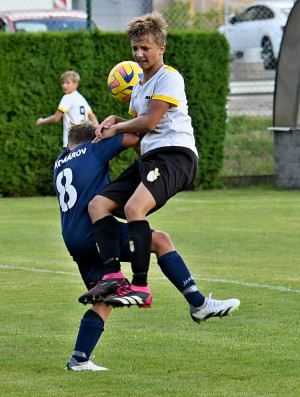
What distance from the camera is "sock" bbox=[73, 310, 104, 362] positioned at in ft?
19.4

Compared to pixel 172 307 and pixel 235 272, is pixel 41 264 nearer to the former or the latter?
pixel 235 272

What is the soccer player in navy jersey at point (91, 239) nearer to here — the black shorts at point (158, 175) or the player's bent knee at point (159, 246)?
the player's bent knee at point (159, 246)

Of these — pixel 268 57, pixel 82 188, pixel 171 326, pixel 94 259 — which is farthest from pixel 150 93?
pixel 268 57

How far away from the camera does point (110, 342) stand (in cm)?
684

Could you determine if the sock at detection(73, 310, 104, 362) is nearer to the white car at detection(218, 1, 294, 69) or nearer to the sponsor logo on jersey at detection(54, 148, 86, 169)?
the sponsor logo on jersey at detection(54, 148, 86, 169)

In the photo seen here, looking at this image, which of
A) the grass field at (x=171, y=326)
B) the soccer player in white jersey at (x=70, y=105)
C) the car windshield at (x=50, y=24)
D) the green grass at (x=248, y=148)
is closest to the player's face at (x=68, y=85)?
the soccer player in white jersey at (x=70, y=105)

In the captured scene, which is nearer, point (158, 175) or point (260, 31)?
point (158, 175)

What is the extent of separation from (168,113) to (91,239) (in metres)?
0.91

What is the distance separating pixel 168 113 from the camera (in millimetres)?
6203

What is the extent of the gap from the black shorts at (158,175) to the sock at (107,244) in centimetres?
18

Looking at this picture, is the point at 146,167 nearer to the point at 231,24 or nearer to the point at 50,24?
the point at 50,24

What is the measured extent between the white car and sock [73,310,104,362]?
1967 centimetres

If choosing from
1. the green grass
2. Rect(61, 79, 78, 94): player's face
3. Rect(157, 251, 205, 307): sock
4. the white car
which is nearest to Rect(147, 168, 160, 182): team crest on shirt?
Rect(157, 251, 205, 307): sock

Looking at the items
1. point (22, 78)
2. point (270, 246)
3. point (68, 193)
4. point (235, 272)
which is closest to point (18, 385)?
point (68, 193)
